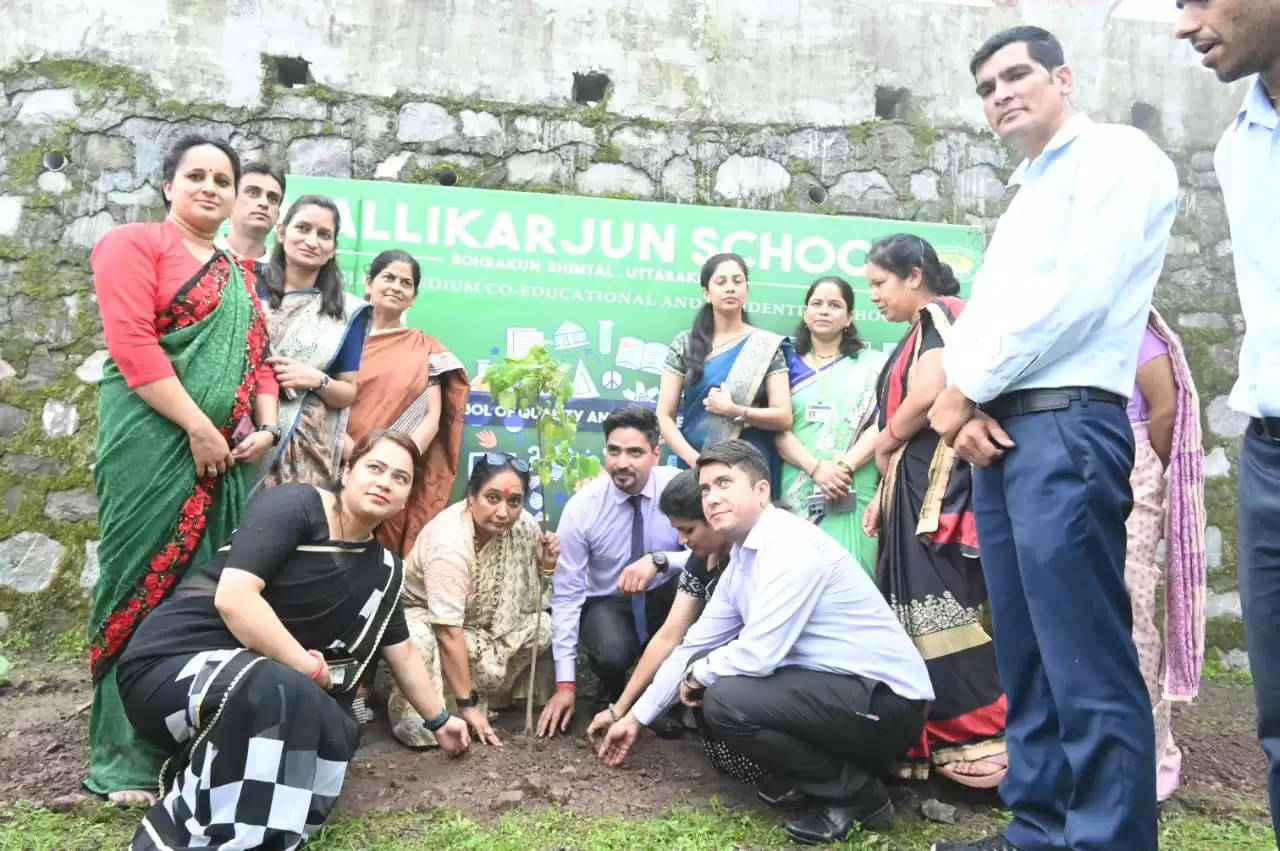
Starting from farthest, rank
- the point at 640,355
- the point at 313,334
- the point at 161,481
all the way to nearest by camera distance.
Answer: the point at 640,355
the point at 313,334
the point at 161,481

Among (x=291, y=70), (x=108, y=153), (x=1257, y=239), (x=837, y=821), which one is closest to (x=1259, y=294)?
(x=1257, y=239)

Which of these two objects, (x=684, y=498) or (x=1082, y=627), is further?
(x=684, y=498)

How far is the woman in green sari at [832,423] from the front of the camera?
3.00 m

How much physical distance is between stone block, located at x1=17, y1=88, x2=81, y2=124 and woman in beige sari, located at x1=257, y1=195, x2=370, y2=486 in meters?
1.49

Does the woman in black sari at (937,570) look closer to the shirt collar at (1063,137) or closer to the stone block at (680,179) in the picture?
the shirt collar at (1063,137)

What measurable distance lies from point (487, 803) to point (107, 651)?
3.46ft

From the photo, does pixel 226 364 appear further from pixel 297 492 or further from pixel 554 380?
pixel 554 380

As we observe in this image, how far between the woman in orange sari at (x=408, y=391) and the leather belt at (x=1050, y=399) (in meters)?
2.08

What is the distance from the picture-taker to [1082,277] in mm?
1604

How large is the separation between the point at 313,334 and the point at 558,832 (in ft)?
5.45

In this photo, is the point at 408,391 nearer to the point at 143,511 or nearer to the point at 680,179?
the point at 143,511

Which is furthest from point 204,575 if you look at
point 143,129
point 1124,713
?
point 143,129

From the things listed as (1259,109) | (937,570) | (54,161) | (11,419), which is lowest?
(937,570)

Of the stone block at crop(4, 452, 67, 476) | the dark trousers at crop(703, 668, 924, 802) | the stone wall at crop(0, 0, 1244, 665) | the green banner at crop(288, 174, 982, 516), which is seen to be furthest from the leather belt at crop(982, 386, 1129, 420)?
the stone block at crop(4, 452, 67, 476)
